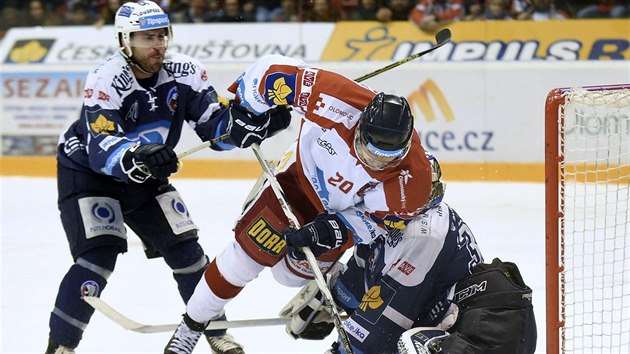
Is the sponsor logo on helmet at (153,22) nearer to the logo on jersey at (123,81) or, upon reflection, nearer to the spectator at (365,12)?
the logo on jersey at (123,81)

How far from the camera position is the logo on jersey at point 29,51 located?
283 inches

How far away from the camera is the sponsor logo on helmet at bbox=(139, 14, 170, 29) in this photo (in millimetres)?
3252

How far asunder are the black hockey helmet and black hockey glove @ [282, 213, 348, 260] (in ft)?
0.70

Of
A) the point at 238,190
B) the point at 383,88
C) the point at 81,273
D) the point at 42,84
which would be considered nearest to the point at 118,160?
the point at 81,273

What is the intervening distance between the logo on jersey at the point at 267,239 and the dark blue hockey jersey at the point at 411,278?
0.28 metres

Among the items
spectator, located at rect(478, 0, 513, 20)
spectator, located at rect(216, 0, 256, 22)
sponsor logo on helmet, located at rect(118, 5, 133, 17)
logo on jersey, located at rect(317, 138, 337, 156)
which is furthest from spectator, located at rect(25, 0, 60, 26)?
logo on jersey, located at rect(317, 138, 337, 156)

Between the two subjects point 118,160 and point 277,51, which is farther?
point 277,51

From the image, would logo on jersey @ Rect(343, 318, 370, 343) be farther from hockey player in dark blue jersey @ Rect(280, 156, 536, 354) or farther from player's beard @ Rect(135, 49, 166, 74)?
player's beard @ Rect(135, 49, 166, 74)

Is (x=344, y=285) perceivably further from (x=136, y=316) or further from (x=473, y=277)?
(x=136, y=316)

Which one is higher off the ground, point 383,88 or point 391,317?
point 391,317

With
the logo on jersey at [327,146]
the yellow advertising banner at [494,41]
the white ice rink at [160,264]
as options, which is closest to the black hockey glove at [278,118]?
the logo on jersey at [327,146]

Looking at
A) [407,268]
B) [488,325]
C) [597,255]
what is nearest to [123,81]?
[407,268]

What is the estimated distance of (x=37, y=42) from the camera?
7227mm

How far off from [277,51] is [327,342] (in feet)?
11.4
